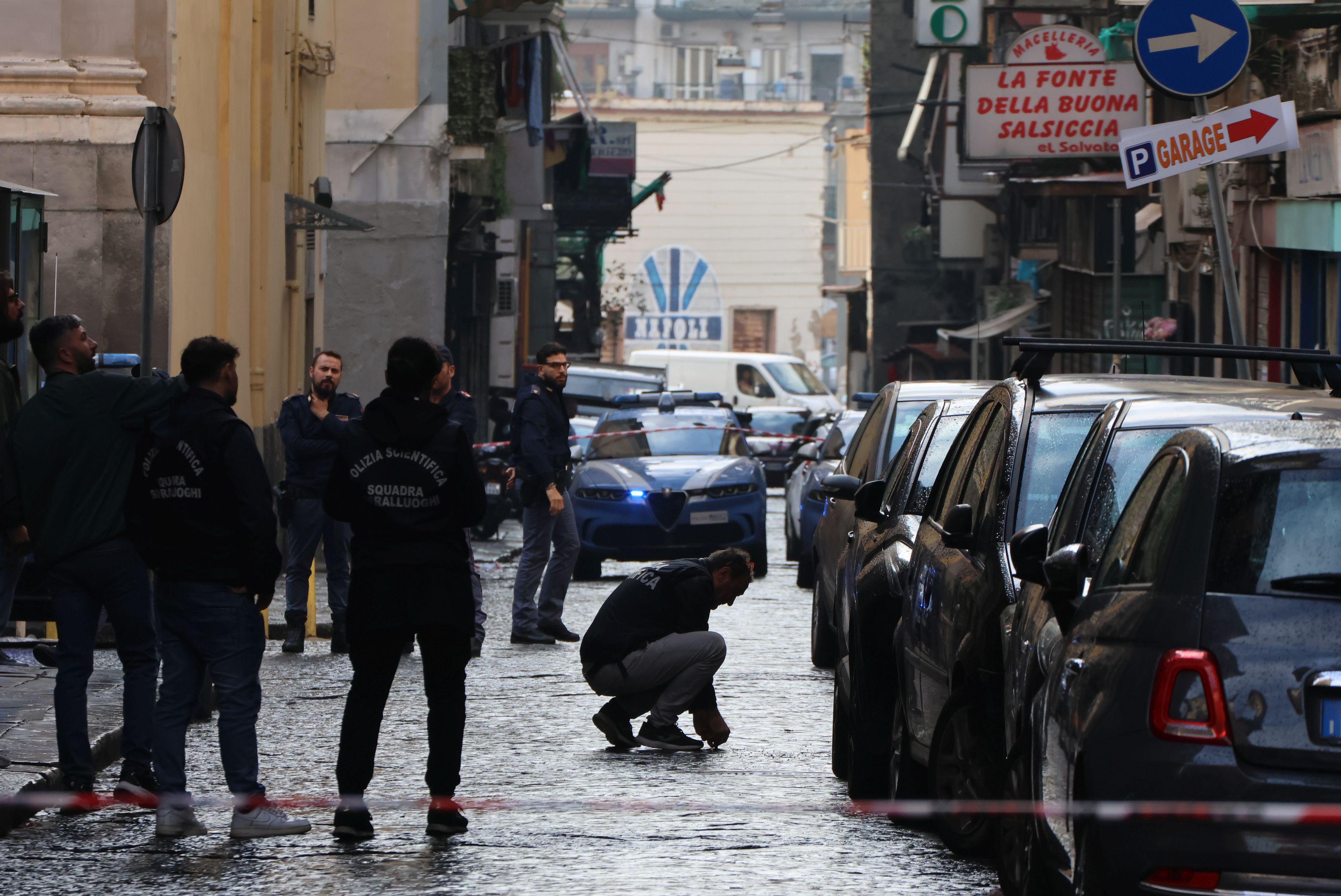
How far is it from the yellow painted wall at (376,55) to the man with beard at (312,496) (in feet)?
47.3

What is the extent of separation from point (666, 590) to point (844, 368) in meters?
65.1

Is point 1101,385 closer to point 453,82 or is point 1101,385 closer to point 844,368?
point 453,82

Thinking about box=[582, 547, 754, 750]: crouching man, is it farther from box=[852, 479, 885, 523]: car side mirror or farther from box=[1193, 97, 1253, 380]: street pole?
box=[1193, 97, 1253, 380]: street pole

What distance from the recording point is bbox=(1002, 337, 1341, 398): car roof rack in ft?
22.4

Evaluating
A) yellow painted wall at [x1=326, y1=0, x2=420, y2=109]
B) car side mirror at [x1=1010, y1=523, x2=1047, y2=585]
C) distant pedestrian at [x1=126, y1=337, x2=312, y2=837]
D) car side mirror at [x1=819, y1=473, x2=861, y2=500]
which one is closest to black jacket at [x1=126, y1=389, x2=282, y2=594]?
distant pedestrian at [x1=126, y1=337, x2=312, y2=837]

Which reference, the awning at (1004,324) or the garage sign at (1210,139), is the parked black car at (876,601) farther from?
the awning at (1004,324)

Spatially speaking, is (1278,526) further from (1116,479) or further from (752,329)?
(752,329)

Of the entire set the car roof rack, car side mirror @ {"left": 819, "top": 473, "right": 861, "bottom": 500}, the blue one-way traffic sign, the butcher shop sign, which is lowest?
car side mirror @ {"left": 819, "top": 473, "right": 861, "bottom": 500}

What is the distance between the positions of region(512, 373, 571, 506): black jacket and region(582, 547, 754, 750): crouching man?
159 inches

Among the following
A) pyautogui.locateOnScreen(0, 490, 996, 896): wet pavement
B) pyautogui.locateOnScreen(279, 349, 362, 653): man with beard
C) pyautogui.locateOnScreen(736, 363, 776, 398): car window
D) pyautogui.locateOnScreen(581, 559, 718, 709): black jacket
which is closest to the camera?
pyautogui.locateOnScreen(0, 490, 996, 896): wet pavement

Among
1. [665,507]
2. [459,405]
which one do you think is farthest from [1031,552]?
[665,507]

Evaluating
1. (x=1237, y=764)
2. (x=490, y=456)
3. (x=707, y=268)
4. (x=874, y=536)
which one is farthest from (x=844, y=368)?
(x=1237, y=764)

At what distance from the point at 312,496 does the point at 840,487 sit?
11.5 feet

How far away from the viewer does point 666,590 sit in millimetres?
9766
